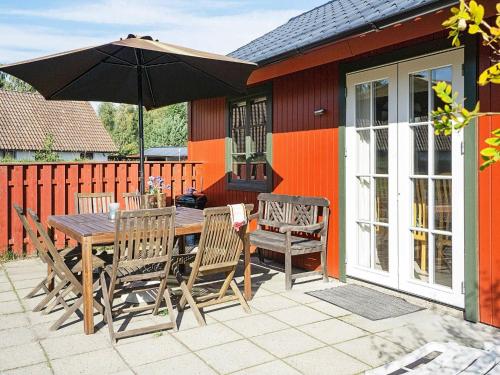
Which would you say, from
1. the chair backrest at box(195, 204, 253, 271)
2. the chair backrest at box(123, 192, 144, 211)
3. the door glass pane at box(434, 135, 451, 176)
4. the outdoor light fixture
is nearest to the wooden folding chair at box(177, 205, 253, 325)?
the chair backrest at box(195, 204, 253, 271)

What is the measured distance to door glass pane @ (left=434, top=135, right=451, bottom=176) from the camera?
3969 mm

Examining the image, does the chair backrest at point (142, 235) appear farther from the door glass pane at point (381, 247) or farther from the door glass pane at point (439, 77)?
the door glass pane at point (439, 77)

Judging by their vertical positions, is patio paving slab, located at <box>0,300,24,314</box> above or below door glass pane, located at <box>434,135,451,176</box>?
below

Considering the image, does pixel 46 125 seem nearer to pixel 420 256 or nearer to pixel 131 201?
pixel 131 201

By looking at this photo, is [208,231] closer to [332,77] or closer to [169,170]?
[332,77]

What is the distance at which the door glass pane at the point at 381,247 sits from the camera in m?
4.68

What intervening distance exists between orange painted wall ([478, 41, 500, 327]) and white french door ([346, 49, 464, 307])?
18 centimetres

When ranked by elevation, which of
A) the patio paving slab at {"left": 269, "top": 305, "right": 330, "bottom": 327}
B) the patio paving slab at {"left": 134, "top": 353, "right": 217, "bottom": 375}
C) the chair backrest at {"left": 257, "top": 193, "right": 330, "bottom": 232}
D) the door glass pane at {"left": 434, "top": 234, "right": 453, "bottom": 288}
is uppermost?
the chair backrest at {"left": 257, "top": 193, "right": 330, "bottom": 232}

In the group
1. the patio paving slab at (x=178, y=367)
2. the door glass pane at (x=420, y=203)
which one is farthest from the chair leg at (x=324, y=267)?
the patio paving slab at (x=178, y=367)

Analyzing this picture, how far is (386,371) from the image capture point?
2.58 metres

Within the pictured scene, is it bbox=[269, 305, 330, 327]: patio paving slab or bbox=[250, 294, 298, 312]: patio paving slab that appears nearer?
bbox=[269, 305, 330, 327]: patio paving slab

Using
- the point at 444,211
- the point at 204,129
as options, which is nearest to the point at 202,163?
the point at 204,129

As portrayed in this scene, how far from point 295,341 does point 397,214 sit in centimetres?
176

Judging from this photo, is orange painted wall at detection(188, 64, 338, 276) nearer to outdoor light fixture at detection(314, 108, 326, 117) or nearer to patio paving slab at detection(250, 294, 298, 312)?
outdoor light fixture at detection(314, 108, 326, 117)
